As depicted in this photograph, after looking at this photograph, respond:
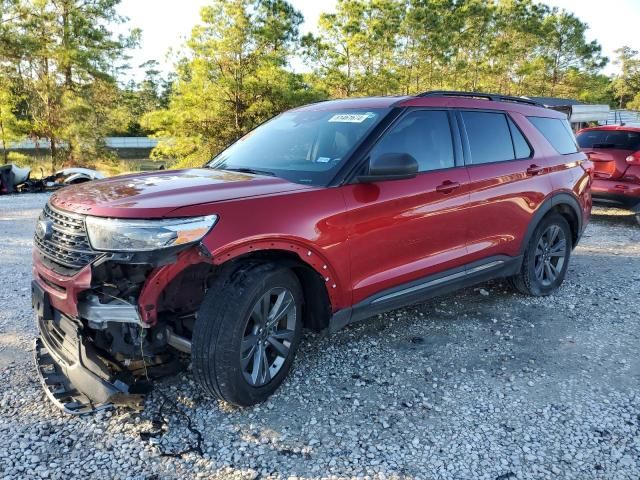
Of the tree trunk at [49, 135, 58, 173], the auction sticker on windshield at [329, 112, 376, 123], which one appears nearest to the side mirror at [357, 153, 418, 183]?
the auction sticker on windshield at [329, 112, 376, 123]

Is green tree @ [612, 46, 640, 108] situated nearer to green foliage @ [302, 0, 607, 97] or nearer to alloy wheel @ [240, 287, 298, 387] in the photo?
green foliage @ [302, 0, 607, 97]

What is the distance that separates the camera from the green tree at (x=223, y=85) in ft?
56.9

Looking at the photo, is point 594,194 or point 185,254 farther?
point 594,194

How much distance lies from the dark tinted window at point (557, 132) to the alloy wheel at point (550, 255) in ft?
2.72

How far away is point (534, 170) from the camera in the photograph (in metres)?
4.70

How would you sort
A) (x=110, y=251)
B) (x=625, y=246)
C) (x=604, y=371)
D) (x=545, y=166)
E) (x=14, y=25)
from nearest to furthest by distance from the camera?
(x=110, y=251)
(x=604, y=371)
(x=545, y=166)
(x=625, y=246)
(x=14, y=25)

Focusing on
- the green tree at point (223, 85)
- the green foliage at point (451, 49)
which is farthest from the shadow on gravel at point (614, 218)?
the green foliage at point (451, 49)

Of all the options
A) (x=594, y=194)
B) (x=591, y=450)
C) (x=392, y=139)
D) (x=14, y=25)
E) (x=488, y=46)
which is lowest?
(x=591, y=450)

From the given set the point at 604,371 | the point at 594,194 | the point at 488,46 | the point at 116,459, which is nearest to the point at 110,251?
the point at 116,459

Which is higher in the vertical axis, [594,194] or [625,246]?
[594,194]

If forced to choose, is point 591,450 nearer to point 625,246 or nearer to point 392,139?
point 392,139

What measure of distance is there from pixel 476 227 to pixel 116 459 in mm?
3052

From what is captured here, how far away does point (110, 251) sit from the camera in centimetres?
259

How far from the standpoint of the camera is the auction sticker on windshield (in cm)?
374
